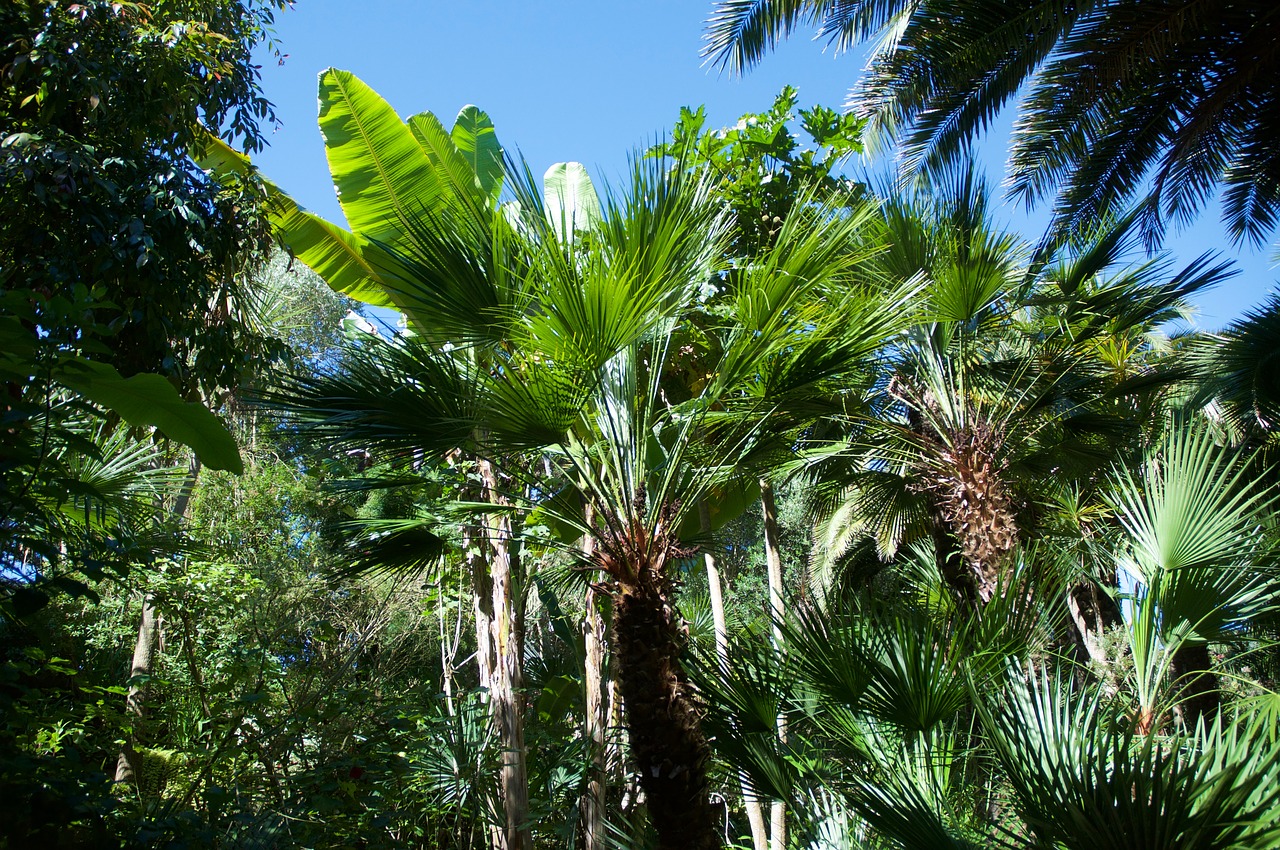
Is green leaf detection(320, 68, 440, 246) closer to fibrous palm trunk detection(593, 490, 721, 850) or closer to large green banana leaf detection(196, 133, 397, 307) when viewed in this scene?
large green banana leaf detection(196, 133, 397, 307)

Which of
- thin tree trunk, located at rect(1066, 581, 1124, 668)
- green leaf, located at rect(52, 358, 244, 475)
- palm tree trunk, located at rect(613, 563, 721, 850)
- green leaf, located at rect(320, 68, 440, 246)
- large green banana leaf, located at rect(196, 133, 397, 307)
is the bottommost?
palm tree trunk, located at rect(613, 563, 721, 850)

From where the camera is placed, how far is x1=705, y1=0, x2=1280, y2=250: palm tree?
6.33 meters

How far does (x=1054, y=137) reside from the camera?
24.6 ft

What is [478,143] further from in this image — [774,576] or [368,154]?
[774,576]

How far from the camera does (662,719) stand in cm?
352

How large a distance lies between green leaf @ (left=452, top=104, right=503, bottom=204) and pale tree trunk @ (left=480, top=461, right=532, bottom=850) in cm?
264

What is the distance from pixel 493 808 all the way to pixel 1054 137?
7.13m

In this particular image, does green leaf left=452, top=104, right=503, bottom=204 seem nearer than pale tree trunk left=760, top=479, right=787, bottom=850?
No

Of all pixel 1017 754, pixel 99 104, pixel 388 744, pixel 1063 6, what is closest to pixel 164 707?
pixel 388 744

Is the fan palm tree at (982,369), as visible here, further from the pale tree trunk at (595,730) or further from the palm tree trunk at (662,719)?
the pale tree trunk at (595,730)

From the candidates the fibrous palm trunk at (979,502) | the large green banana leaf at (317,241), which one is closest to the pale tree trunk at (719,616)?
the fibrous palm trunk at (979,502)

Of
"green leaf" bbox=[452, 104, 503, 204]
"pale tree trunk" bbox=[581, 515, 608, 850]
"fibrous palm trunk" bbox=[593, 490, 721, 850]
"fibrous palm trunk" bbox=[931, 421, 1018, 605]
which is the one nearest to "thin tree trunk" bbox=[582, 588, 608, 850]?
"pale tree trunk" bbox=[581, 515, 608, 850]

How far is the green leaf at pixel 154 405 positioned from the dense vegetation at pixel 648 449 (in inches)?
0.5

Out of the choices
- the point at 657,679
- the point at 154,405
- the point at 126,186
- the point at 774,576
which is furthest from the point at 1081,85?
the point at 154,405
